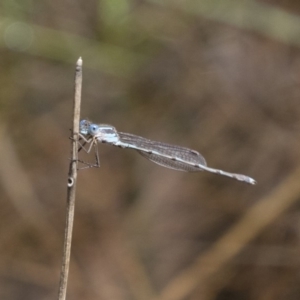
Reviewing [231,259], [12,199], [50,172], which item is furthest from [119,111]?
[231,259]

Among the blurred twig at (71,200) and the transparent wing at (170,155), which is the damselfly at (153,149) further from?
the blurred twig at (71,200)

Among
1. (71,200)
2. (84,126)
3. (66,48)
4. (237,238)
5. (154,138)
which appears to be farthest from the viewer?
(154,138)

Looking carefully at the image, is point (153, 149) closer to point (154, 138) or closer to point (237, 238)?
point (237, 238)

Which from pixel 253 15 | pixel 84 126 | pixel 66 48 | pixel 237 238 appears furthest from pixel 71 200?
pixel 253 15

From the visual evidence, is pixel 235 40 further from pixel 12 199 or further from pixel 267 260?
pixel 12 199

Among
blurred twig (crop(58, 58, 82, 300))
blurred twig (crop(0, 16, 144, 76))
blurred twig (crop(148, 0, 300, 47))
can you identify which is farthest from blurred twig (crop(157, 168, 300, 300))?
blurred twig (crop(58, 58, 82, 300))

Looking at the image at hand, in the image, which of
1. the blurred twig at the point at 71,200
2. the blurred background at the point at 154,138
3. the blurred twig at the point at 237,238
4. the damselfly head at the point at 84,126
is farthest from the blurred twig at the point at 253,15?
the blurred twig at the point at 71,200
